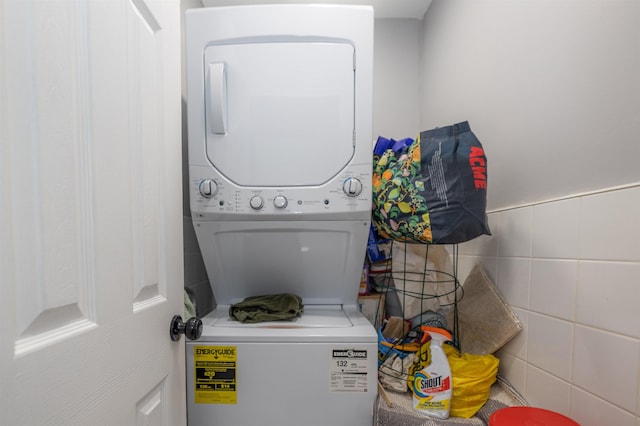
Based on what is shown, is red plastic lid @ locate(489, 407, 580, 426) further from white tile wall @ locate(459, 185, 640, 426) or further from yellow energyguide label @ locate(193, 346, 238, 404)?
yellow energyguide label @ locate(193, 346, 238, 404)

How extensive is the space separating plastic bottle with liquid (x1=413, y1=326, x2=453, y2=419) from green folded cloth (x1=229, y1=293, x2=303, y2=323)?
55 cm

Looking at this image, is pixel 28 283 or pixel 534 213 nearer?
pixel 28 283

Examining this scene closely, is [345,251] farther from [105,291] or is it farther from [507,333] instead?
[105,291]

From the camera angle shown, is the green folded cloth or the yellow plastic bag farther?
the green folded cloth

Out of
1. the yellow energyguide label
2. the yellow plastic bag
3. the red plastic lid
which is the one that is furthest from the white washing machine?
the red plastic lid

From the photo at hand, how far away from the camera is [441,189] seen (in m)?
1.08

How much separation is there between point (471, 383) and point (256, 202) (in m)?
1.03

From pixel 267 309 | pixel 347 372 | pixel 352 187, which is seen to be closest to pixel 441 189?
pixel 352 187

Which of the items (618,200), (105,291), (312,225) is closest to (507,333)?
(618,200)

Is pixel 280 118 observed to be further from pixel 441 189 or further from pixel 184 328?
pixel 184 328

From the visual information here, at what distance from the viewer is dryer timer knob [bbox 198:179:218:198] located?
1258 mm

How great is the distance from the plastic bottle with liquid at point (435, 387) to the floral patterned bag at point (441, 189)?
0.38 metres

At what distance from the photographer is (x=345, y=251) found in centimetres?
140

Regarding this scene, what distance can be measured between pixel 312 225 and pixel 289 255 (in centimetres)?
19
